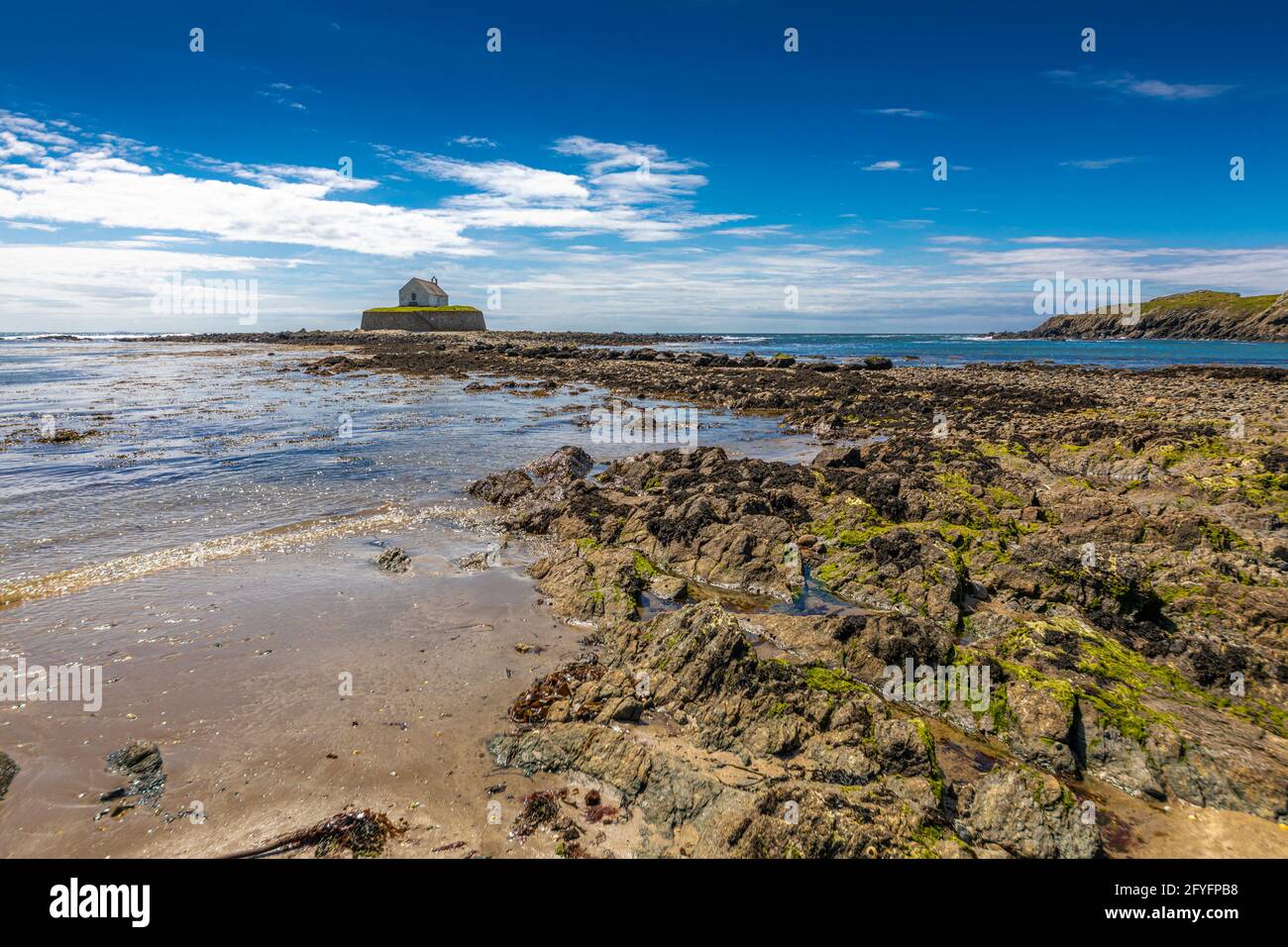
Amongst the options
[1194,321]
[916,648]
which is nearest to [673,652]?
[916,648]

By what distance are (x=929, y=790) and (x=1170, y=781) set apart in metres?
2.75

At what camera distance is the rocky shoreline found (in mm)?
5965

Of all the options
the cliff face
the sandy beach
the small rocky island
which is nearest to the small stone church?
the small rocky island

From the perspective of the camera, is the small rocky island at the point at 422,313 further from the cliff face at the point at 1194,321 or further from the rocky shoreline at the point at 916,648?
the cliff face at the point at 1194,321

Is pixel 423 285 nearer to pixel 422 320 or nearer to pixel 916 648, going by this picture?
pixel 422 320

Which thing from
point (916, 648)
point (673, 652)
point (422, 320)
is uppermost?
point (422, 320)

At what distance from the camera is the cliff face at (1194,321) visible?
122m

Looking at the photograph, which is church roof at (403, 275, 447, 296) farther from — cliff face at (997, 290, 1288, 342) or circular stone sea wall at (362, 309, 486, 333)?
cliff face at (997, 290, 1288, 342)

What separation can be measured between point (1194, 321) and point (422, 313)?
18303 cm

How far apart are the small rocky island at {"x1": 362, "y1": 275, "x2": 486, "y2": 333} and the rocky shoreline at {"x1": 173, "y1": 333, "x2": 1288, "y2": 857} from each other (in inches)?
4845

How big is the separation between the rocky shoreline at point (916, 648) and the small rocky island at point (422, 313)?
404 feet

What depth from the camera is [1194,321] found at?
464 feet
